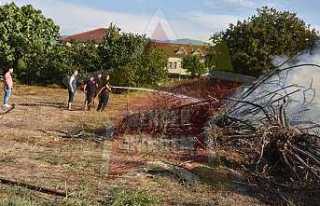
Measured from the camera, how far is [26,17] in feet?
120

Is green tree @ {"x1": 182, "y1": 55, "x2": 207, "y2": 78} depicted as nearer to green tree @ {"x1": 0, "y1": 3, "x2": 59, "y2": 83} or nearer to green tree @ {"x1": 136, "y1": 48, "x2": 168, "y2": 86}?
green tree @ {"x1": 136, "y1": 48, "x2": 168, "y2": 86}

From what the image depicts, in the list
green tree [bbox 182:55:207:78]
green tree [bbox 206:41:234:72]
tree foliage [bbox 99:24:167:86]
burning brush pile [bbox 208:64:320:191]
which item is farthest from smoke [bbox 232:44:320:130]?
green tree [bbox 182:55:207:78]

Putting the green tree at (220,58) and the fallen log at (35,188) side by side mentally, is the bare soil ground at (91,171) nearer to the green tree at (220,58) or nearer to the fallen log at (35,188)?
the fallen log at (35,188)

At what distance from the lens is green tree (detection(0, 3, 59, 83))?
112ft

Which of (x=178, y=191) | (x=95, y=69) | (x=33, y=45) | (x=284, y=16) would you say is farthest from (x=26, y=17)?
(x=178, y=191)

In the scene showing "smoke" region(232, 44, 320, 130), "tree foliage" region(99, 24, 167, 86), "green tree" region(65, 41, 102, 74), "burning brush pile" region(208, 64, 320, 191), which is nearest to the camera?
"burning brush pile" region(208, 64, 320, 191)

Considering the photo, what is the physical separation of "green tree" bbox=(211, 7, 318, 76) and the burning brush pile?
14.7 m

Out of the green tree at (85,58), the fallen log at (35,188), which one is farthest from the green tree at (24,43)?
the fallen log at (35,188)

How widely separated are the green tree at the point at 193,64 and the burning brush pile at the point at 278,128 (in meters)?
34.0

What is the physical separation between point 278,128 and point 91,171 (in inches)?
140

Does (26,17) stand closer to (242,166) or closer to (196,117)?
(196,117)

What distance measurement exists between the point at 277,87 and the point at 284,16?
57.0 ft

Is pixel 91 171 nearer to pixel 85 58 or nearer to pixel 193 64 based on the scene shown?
pixel 85 58

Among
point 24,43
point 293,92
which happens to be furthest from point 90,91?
point 24,43
